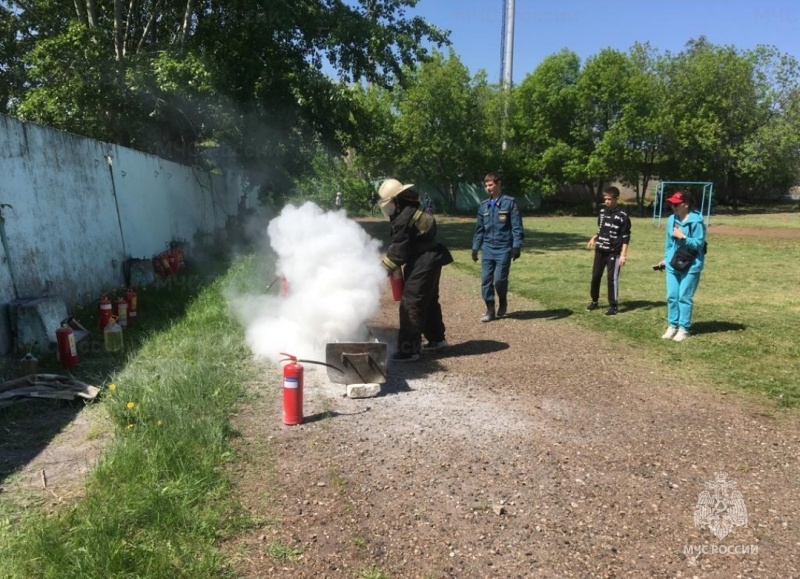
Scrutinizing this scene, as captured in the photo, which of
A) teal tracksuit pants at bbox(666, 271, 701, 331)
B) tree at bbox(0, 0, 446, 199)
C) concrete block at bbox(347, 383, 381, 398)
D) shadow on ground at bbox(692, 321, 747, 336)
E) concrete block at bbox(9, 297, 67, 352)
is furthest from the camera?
tree at bbox(0, 0, 446, 199)

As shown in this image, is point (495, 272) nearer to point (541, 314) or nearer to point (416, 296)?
point (541, 314)

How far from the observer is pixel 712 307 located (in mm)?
9203

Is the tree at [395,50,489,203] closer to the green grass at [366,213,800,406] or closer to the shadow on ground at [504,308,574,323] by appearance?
the green grass at [366,213,800,406]

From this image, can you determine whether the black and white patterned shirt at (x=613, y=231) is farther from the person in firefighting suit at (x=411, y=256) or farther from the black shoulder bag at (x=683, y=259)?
the person in firefighting suit at (x=411, y=256)

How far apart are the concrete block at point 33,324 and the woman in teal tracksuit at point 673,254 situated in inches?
285

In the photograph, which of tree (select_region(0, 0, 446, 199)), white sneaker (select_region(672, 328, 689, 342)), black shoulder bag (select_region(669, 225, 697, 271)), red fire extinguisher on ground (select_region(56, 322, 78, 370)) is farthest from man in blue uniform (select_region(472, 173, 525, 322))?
tree (select_region(0, 0, 446, 199))

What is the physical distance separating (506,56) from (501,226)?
3436cm

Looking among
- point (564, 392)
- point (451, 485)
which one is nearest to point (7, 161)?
point (451, 485)

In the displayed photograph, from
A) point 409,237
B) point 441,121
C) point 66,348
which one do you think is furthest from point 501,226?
point 441,121

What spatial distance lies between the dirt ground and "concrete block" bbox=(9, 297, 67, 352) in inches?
72.3

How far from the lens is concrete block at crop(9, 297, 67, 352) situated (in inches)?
238

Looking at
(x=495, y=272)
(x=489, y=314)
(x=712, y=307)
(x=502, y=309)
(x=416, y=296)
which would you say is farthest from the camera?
(x=712, y=307)

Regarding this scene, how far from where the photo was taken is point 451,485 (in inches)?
146

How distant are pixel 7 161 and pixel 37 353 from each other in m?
2.23
